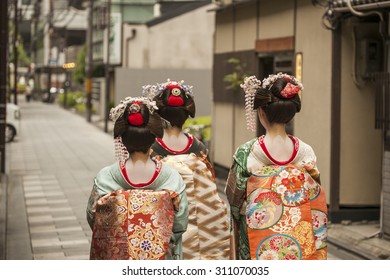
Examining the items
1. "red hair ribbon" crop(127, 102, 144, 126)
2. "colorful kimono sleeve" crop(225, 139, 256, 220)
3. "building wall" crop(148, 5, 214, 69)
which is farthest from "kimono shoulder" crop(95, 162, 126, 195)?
"building wall" crop(148, 5, 214, 69)

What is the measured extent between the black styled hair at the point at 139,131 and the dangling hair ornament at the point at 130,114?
0.02m

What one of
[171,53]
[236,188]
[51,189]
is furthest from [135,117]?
[171,53]

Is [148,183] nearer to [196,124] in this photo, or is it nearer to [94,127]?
[196,124]

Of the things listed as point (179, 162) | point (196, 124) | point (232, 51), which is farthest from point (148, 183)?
point (196, 124)

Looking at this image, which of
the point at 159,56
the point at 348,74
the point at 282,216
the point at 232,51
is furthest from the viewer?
the point at 159,56

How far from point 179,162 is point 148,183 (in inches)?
61.1

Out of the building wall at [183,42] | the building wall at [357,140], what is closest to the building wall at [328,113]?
the building wall at [357,140]

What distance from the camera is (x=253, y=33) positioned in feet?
65.6

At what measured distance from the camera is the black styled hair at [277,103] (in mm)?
6910

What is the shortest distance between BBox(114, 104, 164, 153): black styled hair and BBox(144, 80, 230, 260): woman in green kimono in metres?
1.57

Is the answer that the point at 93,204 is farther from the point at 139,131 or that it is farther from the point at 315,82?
the point at 315,82

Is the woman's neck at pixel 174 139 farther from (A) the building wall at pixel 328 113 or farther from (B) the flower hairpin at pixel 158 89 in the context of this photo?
(A) the building wall at pixel 328 113

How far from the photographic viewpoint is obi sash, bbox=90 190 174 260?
6527 millimetres

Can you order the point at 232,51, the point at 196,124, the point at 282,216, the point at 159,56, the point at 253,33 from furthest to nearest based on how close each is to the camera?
1. the point at 159,56
2. the point at 196,124
3. the point at 232,51
4. the point at 253,33
5. the point at 282,216
